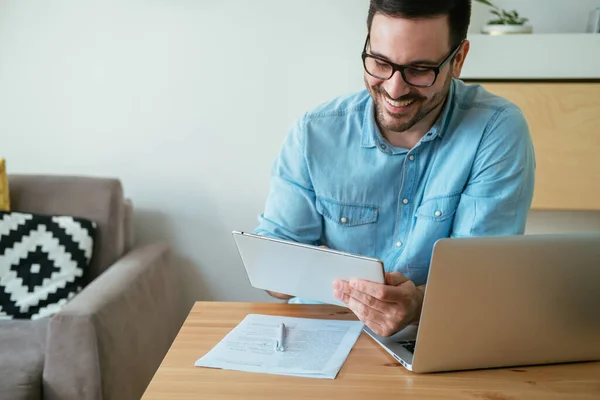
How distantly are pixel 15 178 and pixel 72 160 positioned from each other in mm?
262

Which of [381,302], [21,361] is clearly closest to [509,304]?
[381,302]

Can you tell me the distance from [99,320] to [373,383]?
3.00ft

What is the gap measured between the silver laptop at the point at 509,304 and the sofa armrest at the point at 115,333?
35.9 inches

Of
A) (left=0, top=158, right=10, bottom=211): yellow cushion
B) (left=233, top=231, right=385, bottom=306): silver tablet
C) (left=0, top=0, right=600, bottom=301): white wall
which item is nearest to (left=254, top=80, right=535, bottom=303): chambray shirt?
(left=233, top=231, right=385, bottom=306): silver tablet

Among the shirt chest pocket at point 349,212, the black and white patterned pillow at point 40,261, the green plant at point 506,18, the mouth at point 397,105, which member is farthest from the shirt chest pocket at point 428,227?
the black and white patterned pillow at point 40,261

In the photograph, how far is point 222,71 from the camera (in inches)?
85.3

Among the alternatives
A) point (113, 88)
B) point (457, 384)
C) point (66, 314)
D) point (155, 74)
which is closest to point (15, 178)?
point (113, 88)

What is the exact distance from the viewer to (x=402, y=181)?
1.29 meters

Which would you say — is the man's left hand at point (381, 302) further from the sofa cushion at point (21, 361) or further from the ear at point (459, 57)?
the sofa cushion at point (21, 361)

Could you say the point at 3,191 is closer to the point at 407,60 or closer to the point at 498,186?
the point at 407,60

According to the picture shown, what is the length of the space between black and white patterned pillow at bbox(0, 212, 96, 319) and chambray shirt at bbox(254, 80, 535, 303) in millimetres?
→ 855

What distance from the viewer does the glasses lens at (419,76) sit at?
116 centimetres

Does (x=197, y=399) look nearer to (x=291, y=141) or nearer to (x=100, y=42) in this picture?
(x=291, y=141)

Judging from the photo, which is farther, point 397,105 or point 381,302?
point 397,105
